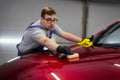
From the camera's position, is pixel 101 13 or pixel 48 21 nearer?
pixel 48 21

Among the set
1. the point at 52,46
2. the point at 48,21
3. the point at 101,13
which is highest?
the point at 48,21

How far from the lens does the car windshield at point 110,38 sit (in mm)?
2501

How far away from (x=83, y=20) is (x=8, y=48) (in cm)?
138

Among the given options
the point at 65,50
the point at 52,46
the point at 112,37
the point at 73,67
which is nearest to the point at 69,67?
the point at 73,67

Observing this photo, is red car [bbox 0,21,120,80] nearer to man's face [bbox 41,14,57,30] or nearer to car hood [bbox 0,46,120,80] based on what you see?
car hood [bbox 0,46,120,80]

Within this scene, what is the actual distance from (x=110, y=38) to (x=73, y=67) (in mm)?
842

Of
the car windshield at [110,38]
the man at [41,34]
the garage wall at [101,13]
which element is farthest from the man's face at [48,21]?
the garage wall at [101,13]

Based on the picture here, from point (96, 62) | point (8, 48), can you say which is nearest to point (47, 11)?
point (96, 62)

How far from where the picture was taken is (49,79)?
1.79m

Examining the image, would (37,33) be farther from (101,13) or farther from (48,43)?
(101,13)

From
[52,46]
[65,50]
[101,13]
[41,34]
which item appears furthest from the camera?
[101,13]

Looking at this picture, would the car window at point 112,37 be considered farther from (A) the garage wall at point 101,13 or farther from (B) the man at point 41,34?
(A) the garage wall at point 101,13

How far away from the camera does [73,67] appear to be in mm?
1867

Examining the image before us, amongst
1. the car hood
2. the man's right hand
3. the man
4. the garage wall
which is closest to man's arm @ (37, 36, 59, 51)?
the man
